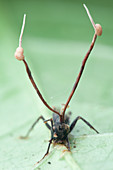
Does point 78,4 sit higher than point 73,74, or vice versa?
point 78,4

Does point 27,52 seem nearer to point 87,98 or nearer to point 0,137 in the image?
point 87,98

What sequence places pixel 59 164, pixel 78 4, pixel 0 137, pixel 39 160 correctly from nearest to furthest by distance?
pixel 59 164 → pixel 39 160 → pixel 0 137 → pixel 78 4

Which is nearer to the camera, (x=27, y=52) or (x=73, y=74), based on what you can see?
(x=73, y=74)

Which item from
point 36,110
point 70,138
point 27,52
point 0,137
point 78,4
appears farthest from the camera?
point 78,4

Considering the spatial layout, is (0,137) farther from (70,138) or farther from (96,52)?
(96,52)

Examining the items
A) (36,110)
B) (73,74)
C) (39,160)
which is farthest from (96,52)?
(39,160)

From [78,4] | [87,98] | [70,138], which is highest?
[78,4]
